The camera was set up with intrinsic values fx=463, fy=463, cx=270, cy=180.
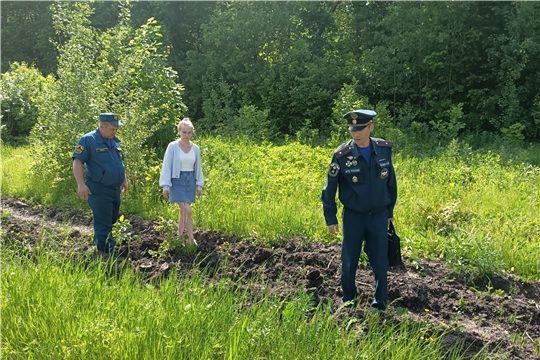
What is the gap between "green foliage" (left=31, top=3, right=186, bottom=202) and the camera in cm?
841

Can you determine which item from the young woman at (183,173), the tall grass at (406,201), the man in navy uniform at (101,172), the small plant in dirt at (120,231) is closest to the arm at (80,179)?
the man in navy uniform at (101,172)

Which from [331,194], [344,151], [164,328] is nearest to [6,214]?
[164,328]

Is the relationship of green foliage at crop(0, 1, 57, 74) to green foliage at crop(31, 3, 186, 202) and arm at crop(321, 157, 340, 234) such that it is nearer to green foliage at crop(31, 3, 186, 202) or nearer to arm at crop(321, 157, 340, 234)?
green foliage at crop(31, 3, 186, 202)

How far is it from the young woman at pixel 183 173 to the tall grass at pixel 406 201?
2.51 feet

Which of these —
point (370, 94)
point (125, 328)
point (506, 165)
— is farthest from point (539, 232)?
point (370, 94)

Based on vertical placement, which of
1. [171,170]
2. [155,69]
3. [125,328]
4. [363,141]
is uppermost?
[155,69]

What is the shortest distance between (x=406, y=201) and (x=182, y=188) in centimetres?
362

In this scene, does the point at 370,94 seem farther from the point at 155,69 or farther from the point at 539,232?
the point at 539,232

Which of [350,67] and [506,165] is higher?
[350,67]

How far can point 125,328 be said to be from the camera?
3123 mm

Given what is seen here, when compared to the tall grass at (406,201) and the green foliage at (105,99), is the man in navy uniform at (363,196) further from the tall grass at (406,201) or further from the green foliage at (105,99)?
the green foliage at (105,99)

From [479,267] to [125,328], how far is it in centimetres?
381

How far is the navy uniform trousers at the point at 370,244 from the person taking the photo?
4332 mm

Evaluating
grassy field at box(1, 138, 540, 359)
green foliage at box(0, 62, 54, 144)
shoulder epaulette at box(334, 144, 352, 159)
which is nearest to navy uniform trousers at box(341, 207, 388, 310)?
grassy field at box(1, 138, 540, 359)
